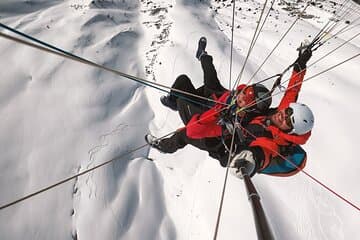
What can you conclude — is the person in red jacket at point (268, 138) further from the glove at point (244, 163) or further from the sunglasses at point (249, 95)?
the sunglasses at point (249, 95)

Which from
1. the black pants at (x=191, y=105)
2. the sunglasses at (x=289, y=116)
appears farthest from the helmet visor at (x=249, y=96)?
the black pants at (x=191, y=105)

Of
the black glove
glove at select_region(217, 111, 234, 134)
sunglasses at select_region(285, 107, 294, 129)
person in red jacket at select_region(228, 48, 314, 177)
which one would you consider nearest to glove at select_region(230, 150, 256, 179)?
person in red jacket at select_region(228, 48, 314, 177)

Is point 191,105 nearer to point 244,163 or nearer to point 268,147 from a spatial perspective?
point 268,147

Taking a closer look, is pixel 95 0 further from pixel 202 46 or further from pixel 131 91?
pixel 202 46

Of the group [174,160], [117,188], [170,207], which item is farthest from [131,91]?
[170,207]

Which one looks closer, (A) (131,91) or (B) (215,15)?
(A) (131,91)
